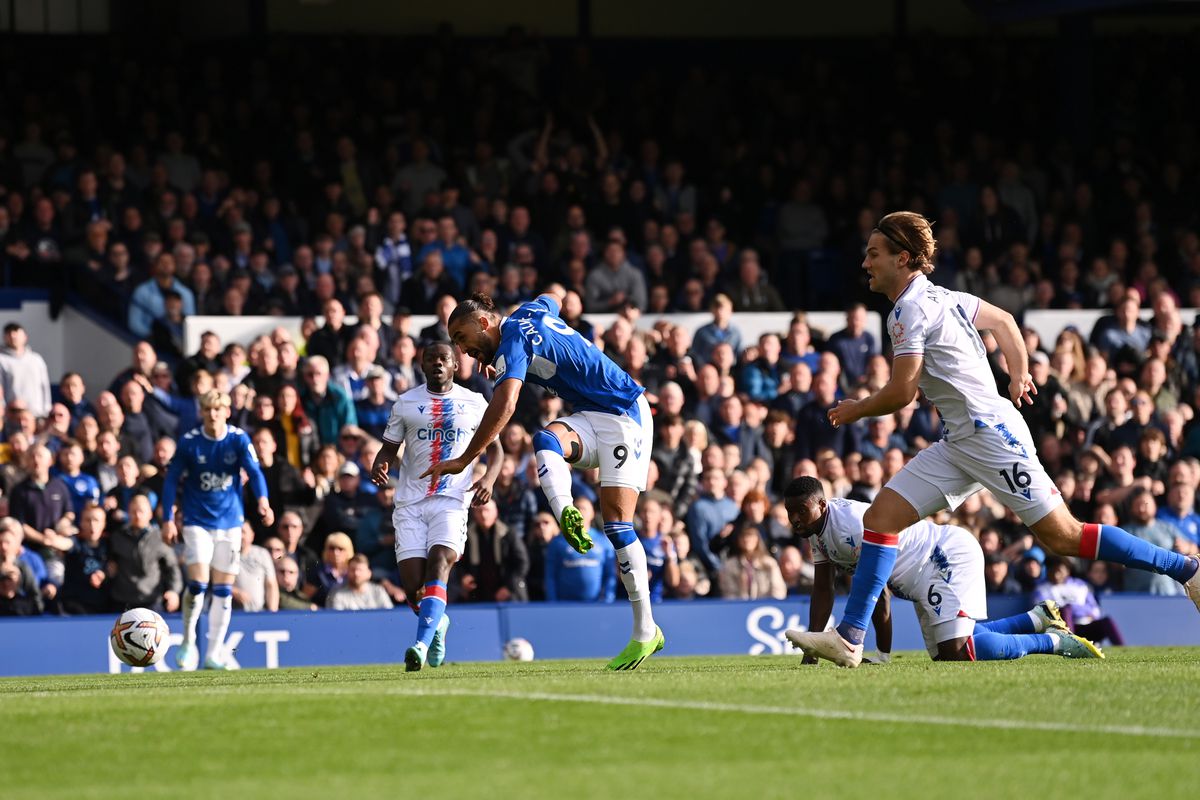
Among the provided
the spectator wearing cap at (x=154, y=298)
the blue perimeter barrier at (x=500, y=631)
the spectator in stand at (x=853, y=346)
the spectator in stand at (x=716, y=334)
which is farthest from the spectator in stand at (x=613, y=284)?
the blue perimeter barrier at (x=500, y=631)

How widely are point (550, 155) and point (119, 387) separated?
7227 millimetres

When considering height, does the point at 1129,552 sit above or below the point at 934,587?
above

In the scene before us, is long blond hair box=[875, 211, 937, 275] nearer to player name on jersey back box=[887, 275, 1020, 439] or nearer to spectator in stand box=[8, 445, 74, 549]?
player name on jersey back box=[887, 275, 1020, 439]

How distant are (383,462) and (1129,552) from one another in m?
5.31

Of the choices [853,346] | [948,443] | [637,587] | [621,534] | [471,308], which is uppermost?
[853,346]

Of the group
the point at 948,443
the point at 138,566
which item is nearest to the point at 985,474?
the point at 948,443

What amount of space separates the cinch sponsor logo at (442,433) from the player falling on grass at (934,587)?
3144 mm

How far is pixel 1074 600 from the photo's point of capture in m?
18.0

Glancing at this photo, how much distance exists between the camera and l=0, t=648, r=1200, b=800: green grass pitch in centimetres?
657

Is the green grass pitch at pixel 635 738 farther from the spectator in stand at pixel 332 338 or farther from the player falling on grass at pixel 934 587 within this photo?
the spectator in stand at pixel 332 338

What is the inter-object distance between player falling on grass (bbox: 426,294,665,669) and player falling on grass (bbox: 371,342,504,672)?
218cm

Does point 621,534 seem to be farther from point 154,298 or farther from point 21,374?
point 154,298

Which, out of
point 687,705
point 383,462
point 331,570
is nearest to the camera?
point 687,705

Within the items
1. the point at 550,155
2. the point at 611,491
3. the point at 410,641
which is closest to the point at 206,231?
the point at 550,155
